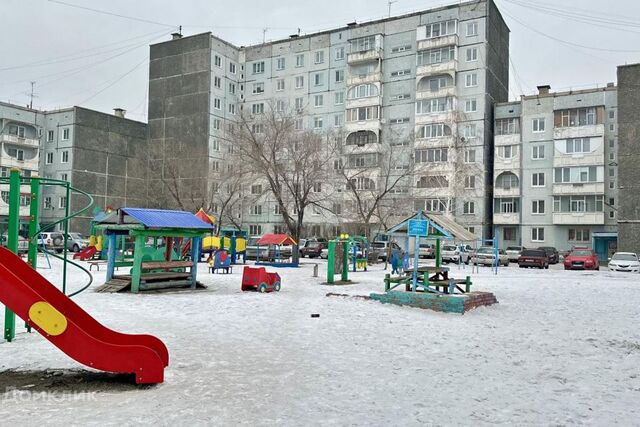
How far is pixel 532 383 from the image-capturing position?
21.6 feet

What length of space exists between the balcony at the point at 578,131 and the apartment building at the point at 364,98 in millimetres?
7078

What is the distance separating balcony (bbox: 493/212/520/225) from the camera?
188ft

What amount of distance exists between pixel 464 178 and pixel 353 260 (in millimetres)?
29612

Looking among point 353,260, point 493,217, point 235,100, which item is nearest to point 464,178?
point 493,217

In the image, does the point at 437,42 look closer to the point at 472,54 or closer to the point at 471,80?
the point at 472,54

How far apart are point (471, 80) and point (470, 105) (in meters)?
2.72

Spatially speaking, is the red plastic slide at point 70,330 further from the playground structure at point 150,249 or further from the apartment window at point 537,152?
the apartment window at point 537,152

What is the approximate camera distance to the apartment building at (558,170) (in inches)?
2137

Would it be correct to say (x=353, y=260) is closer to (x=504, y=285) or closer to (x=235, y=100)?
(x=504, y=285)

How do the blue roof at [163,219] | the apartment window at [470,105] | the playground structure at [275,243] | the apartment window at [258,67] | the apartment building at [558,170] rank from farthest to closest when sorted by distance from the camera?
the apartment window at [258,67] → the apartment window at [470,105] → the apartment building at [558,170] → the playground structure at [275,243] → the blue roof at [163,219]

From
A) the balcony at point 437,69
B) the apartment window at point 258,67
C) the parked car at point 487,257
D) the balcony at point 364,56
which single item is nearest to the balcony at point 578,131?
the balcony at point 437,69

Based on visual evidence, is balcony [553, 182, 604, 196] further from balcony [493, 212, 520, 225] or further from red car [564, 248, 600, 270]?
red car [564, 248, 600, 270]

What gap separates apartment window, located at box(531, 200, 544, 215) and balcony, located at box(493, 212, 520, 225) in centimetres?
164

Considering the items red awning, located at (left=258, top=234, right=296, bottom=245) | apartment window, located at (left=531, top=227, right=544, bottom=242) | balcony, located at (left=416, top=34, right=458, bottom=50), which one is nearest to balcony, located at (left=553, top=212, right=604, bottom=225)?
apartment window, located at (left=531, top=227, right=544, bottom=242)
